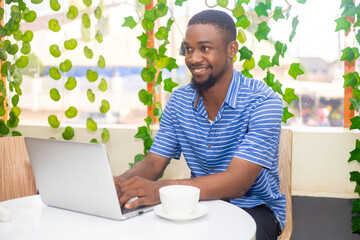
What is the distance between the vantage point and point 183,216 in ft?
3.21

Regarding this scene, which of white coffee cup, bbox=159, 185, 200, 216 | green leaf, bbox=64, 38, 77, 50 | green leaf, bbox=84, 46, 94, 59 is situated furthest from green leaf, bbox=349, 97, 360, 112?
green leaf, bbox=64, 38, 77, 50

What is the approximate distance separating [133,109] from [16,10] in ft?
3.13

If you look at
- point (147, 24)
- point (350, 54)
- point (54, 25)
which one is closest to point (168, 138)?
point (147, 24)

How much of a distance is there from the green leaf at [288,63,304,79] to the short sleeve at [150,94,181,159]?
75 centimetres

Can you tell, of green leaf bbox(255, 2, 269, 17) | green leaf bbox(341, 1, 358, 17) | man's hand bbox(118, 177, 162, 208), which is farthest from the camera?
green leaf bbox(255, 2, 269, 17)

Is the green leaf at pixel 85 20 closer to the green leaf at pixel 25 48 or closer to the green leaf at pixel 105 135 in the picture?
the green leaf at pixel 25 48

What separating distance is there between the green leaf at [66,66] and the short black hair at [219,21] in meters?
1.13

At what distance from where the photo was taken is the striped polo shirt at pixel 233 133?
4.71 ft

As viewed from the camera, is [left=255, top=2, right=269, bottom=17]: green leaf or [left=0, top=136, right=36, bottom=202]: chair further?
[left=255, top=2, right=269, bottom=17]: green leaf

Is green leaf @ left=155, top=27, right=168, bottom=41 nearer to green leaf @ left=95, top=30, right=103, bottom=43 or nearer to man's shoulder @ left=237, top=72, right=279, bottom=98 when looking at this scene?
green leaf @ left=95, top=30, right=103, bottom=43

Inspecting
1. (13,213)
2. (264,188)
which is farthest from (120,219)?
(264,188)

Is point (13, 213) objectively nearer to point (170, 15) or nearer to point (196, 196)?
point (196, 196)

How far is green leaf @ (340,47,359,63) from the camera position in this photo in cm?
202

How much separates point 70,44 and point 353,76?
5.09 ft
